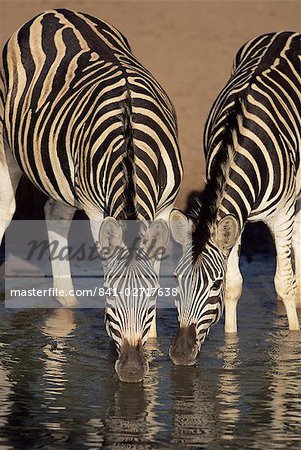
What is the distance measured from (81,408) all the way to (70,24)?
4.33m

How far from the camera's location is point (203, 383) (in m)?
8.30

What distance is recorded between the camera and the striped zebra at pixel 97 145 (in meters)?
8.13

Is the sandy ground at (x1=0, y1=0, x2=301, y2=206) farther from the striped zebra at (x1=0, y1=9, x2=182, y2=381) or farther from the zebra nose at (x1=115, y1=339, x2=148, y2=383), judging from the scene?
the zebra nose at (x1=115, y1=339, x2=148, y2=383)

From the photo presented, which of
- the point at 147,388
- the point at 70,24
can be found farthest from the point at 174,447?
the point at 70,24

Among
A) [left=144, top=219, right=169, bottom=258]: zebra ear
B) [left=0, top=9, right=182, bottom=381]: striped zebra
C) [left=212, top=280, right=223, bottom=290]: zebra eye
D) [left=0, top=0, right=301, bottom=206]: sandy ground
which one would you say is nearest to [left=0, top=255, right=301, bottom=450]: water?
[left=0, top=9, right=182, bottom=381]: striped zebra

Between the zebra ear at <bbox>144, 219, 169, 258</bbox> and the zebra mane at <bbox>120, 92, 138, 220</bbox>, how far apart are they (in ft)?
0.48

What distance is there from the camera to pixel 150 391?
8039 millimetres

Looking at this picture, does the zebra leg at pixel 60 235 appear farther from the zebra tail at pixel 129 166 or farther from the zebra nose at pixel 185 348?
the zebra nose at pixel 185 348

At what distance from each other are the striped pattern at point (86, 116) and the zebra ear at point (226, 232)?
501 millimetres

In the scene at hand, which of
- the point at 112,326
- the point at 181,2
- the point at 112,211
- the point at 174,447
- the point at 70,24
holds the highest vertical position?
the point at 181,2

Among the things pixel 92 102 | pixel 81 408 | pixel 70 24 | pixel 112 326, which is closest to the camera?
pixel 81 408

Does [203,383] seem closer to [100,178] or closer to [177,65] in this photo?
[100,178]

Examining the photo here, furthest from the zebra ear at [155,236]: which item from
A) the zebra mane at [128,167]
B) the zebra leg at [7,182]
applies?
the zebra leg at [7,182]

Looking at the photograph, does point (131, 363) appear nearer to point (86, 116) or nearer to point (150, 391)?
point (150, 391)
